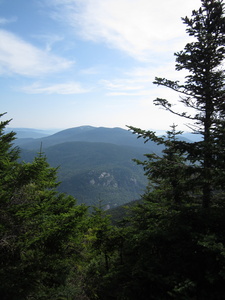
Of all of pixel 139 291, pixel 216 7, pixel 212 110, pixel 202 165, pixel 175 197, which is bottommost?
pixel 139 291

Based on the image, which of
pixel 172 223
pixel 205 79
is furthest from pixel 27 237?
pixel 205 79

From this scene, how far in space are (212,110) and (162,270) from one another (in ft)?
22.4

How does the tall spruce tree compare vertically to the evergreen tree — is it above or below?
above

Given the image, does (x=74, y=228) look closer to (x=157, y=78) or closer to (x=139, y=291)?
(x=139, y=291)

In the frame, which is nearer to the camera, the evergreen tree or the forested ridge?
the forested ridge

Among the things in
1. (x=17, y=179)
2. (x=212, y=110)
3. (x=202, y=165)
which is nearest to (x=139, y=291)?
(x=202, y=165)

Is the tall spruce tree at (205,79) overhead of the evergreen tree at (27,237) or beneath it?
overhead

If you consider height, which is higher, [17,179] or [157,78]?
[157,78]

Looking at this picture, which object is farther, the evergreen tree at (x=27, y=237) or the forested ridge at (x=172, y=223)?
the evergreen tree at (x=27, y=237)

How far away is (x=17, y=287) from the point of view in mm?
7613

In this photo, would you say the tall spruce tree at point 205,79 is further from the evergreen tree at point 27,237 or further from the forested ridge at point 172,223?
the evergreen tree at point 27,237

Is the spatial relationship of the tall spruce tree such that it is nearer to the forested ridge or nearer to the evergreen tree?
the forested ridge

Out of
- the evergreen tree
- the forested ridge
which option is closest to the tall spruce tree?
the forested ridge

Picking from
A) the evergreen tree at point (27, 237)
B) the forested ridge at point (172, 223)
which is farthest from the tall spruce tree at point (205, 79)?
the evergreen tree at point (27, 237)
